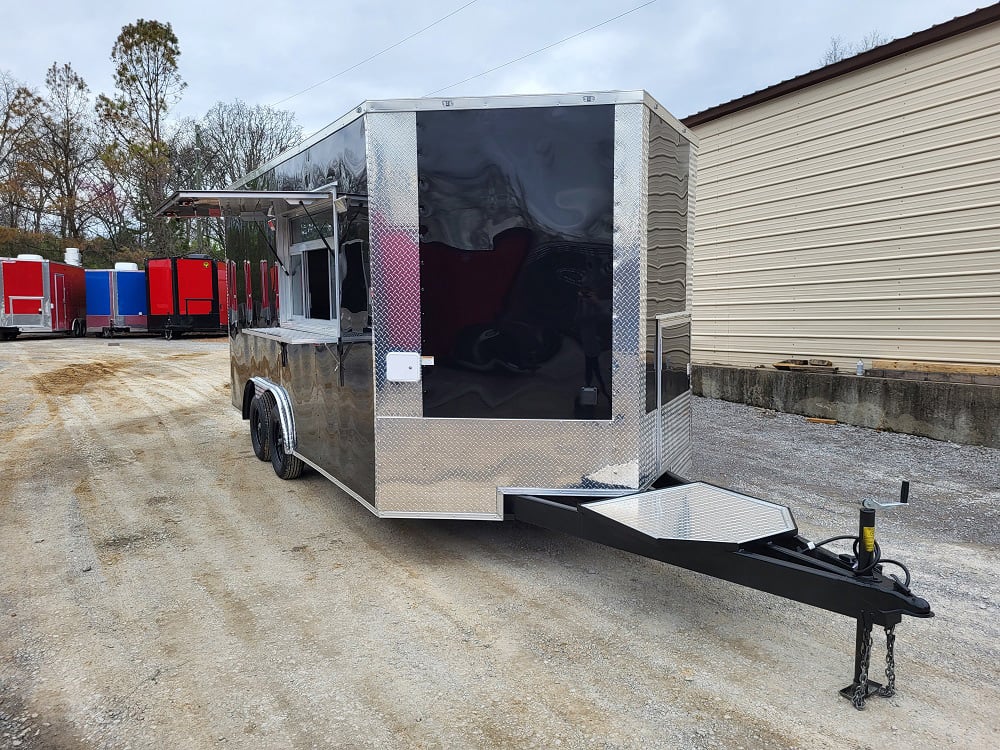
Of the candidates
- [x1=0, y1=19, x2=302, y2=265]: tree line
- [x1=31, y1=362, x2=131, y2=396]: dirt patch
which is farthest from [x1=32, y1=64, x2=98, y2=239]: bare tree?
[x1=31, y1=362, x2=131, y2=396]: dirt patch

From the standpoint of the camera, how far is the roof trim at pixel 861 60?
759 centimetres

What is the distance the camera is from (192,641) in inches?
134

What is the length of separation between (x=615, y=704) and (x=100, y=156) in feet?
126

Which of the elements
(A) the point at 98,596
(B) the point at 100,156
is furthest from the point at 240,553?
(B) the point at 100,156

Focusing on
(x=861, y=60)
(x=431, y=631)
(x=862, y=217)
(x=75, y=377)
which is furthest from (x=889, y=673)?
(x=75, y=377)

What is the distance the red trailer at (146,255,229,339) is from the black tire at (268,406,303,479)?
20.2 m

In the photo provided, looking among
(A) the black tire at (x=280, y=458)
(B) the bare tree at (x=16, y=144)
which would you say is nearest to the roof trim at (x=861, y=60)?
(A) the black tire at (x=280, y=458)

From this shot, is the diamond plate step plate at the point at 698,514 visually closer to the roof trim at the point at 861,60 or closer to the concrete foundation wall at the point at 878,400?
the concrete foundation wall at the point at 878,400

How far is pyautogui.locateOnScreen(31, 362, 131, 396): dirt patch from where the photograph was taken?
12750 mm

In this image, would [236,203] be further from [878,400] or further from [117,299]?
[117,299]

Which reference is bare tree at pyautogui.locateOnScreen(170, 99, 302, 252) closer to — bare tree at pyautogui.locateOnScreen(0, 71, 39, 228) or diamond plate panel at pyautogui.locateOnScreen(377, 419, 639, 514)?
bare tree at pyautogui.locateOnScreen(0, 71, 39, 228)

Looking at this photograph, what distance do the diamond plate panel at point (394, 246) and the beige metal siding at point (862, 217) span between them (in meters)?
6.86

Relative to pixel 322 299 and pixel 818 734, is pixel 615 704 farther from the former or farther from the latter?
pixel 322 299

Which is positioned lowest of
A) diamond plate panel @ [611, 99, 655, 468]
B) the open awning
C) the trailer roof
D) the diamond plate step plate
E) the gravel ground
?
the gravel ground
